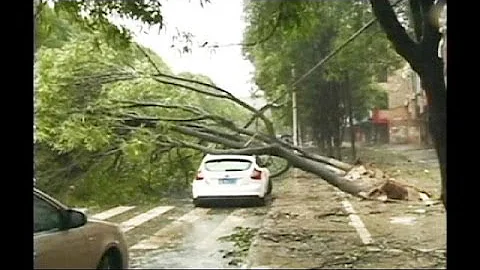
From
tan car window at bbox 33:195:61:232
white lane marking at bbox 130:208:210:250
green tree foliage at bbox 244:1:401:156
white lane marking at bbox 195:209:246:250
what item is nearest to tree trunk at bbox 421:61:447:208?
green tree foliage at bbox 244:1:401:156

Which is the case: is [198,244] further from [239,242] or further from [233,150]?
[233,150]

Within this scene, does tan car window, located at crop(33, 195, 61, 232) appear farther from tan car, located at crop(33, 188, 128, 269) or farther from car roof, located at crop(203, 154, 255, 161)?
car roof, located at crop(203, 154, 255, 161)

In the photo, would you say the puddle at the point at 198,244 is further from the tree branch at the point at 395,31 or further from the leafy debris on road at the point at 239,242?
the tree branch at the point at 395,31

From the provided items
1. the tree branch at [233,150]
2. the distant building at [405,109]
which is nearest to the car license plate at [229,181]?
the tree branch at [233,150]

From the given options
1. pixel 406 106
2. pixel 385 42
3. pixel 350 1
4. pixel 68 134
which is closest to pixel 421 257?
pixel 406 106

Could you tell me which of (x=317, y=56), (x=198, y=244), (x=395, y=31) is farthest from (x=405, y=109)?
(x=198, y=244)

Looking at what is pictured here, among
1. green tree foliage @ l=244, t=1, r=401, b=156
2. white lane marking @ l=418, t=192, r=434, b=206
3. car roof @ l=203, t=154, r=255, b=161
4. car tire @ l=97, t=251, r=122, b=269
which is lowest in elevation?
car tire @ l=97, t=251, r=122, b=269
